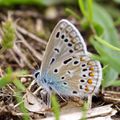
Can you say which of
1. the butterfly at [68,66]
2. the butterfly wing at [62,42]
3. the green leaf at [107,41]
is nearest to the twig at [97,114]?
the butterfly at [68,66]

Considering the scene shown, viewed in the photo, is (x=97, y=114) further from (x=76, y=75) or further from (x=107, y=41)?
(x=107, y=41)

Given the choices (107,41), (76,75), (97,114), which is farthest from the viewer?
(107,41)

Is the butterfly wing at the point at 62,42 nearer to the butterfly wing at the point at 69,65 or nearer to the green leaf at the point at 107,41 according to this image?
the butterfly wing at the point at 69,65

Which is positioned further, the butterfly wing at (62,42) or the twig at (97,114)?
the butterfly wing at (62,42)

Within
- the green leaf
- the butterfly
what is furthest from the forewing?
the green leaf

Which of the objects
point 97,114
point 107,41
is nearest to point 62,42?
point 97,114

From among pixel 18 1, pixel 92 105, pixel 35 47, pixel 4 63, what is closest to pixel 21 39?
pixel 35 47

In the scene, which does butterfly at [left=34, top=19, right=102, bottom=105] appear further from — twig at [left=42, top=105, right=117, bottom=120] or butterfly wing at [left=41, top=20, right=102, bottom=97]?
twig at [left=42, top=105, right=117, bottom=120]

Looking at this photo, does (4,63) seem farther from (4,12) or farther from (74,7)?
(74,7)
